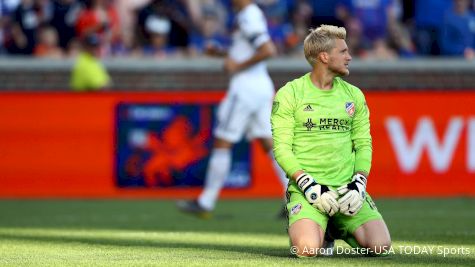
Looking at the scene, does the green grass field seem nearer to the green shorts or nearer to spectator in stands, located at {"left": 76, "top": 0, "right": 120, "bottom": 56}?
the green shorts

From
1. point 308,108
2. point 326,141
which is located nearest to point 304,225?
point 326,141

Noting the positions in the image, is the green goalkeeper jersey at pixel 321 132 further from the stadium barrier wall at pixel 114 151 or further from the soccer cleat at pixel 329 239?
the stadium barrier wall at pixel 114 151

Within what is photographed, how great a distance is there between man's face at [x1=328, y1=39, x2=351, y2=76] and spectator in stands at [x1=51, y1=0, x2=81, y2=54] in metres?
11.8

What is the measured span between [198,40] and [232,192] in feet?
12.2

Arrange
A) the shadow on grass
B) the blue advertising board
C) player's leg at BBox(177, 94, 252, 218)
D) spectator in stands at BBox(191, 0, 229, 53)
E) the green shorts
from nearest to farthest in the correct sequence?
the shadow on grass, the green shorts, player's leg at BBox(177, 94, 252, 218), the blue advertising board, spectator in stands at BBox(191, 0, 229, 53)

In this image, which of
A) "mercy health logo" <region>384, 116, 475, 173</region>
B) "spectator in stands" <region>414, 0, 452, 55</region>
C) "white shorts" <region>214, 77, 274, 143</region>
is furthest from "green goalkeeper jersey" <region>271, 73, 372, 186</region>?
"spectator in stands" <region>414, 0, 452, 55</region>

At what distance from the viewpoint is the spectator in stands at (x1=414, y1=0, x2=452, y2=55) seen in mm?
21375

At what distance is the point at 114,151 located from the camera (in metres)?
18.1

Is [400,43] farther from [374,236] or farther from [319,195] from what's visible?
[319,195]

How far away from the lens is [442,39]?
69.5 ft

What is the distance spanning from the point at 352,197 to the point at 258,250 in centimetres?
131

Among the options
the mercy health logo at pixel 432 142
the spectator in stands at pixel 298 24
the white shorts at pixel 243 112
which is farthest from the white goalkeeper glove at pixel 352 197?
the spectator in stands at pixel 298 24

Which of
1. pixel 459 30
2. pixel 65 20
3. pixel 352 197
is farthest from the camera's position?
pixel 459 30

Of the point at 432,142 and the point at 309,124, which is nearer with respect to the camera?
the point at 309,124
